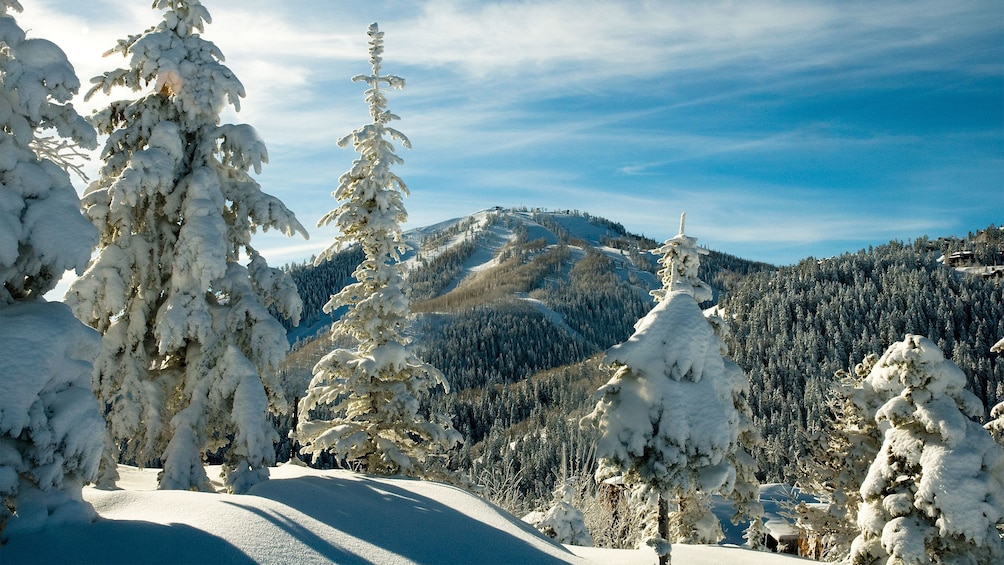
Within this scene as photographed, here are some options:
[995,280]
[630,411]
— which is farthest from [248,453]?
[995,280]

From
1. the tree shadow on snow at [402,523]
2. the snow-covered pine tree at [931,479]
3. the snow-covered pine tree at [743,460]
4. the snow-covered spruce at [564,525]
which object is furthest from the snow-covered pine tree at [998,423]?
the snow-covered spruce at [564,525]

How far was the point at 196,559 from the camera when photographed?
736cm

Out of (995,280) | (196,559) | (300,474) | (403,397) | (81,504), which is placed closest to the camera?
(196,559)

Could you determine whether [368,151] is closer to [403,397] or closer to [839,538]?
[403,397]

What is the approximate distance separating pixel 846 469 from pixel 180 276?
16810 millimetres

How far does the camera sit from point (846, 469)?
1700 cm

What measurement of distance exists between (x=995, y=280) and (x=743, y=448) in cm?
22547

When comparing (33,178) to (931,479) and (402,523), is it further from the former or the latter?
(931,479)

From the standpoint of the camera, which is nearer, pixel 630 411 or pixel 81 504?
pixel 81 504

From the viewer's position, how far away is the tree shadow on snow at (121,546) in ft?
23.1

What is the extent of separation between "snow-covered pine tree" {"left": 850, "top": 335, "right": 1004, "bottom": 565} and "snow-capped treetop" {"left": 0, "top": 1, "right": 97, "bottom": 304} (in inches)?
541

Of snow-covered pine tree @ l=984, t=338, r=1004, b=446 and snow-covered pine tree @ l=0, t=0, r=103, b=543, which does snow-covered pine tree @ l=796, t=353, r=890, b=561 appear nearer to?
snow-covered pine tree @ l=984, t=338, r=1004, b=446

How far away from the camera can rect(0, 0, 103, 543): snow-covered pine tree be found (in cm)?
745

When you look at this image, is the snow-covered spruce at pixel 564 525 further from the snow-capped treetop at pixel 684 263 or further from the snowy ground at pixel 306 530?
the snow-capped treetop at pixel 684 263
